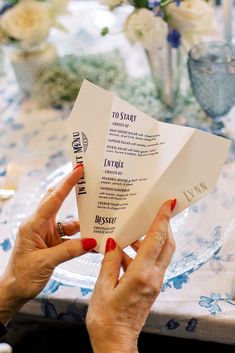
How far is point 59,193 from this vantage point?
68 cm

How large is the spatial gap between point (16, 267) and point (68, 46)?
0.88 m

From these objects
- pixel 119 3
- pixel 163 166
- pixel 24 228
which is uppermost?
pixel 119 3

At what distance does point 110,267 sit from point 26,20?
2.55 ft

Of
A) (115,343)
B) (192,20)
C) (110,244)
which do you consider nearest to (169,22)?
(192,20)

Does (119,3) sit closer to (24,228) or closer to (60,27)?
(60,27)

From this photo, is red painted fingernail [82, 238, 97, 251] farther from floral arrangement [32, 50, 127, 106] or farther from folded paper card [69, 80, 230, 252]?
floral arrangement [32, 50, 127, 106]

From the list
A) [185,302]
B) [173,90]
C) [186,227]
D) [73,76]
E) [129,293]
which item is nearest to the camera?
[129,293]

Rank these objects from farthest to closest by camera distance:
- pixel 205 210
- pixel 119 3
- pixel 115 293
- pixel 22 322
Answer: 1. pixel 22 322
2. pixel 119 3
3. pixel 205 210
4. pixel 115 293

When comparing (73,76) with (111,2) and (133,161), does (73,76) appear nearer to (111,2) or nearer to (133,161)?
(111,2)

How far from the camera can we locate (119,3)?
3.29 ft

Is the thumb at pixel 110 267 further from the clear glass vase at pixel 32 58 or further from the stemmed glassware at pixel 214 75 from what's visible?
the clear glass vase at pixel 32 58

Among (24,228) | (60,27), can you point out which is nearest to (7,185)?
(24,228)

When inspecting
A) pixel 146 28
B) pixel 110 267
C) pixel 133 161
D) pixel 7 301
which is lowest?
pixel 7 301

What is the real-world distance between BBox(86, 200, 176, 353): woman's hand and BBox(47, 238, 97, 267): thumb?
0.04 m
